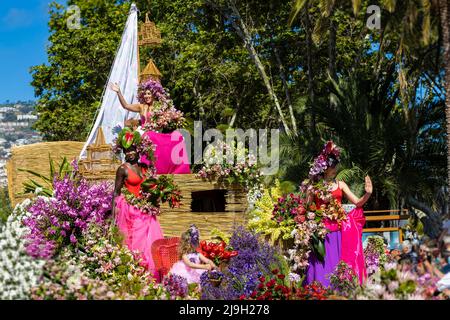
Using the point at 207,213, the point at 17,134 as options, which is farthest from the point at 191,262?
the point at 17,134

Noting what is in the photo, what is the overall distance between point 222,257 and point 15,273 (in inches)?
127

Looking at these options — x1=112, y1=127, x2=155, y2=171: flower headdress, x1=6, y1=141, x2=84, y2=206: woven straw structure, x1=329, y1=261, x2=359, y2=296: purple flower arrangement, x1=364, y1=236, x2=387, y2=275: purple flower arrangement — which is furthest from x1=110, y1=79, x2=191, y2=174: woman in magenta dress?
x1=329, y1=261, x2=359, y2=296: purple flower arrangement

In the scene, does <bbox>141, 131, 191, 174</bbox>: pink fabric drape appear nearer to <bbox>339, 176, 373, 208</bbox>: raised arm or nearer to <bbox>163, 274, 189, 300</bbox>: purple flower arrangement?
<bbox>339, 176, 373, 208</bbox>: raised arm

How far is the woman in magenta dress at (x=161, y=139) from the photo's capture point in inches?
439

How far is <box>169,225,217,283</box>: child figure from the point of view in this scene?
317 inches

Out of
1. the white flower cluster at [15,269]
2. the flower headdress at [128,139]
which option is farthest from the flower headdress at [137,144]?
the white flower cluster at [15,269]

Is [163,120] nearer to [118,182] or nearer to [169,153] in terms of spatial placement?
[169,153]

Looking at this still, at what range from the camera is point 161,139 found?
11.2 m

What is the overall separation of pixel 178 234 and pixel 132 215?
1.45m

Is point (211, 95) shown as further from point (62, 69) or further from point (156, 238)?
point (156, 238)

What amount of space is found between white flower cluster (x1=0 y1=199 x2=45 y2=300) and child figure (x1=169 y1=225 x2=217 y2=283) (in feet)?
→ 8.60

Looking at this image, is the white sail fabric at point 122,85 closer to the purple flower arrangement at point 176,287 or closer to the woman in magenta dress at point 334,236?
the woman in magenta dress at point 334,236

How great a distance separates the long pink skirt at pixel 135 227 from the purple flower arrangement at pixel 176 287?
78.7 inches
